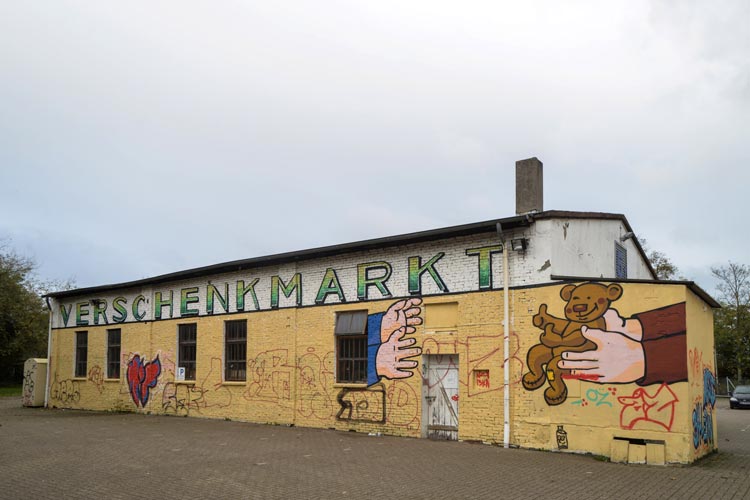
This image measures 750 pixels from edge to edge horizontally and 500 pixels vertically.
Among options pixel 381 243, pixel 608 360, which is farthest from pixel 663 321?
pixel 381 243

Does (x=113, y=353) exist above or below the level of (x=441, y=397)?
above

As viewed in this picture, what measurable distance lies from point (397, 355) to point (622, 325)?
5.37 metres

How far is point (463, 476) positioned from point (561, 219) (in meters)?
6.10

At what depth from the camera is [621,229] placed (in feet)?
53.8

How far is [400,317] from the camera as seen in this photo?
15594 mm

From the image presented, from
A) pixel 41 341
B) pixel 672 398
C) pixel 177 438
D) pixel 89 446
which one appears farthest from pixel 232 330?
pixel 41 341

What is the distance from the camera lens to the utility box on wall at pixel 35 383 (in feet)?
88.4

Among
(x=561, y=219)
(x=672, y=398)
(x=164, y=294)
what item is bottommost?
(x=672, y=398)

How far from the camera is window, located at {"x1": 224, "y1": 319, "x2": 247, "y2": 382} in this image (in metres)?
19.5

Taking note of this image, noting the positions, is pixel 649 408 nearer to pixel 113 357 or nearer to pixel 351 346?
pixel 351 346

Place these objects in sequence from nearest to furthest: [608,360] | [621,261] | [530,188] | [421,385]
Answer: [608,360], [421,385], [530,188], [621,261]

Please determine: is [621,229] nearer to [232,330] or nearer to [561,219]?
[561,219]

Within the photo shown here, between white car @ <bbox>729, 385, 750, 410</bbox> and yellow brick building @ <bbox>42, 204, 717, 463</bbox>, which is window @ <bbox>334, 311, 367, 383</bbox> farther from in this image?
white car @ <bbox>729, 385, 750, 410</bbox>

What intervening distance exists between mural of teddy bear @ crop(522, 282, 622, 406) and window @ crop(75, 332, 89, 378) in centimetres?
1950
